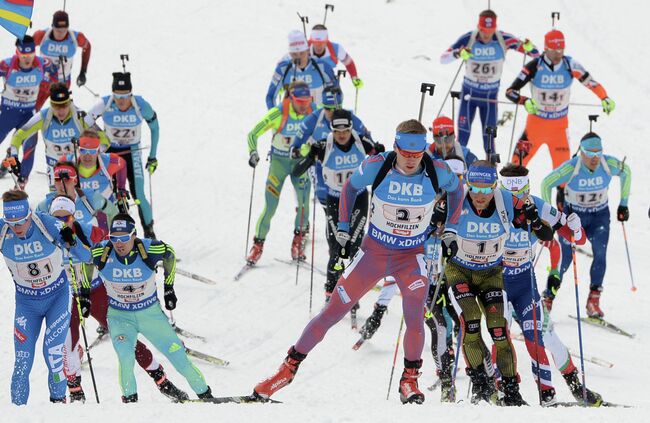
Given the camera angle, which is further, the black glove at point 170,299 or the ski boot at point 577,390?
the ski boot at point 577,390

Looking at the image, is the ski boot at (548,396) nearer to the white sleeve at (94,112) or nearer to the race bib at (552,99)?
the race bib at (552,99)

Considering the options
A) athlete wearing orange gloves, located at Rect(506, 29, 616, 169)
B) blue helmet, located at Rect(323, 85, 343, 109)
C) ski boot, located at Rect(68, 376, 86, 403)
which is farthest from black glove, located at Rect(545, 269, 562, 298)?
ski boot, located at Rect(68, 376, 86, 403)

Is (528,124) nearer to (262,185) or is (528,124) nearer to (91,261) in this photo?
(262,185)

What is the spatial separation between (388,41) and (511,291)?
13768 millimetres

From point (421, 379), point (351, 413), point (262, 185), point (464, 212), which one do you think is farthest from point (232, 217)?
point (351, 413)

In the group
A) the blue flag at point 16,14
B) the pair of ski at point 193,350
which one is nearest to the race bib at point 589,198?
the pair of ski at point 193,350

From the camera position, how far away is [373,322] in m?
11.0

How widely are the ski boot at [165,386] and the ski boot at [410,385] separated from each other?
213cm

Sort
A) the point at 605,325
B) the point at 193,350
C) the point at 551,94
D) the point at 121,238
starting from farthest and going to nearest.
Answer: the point at 551,94, the point at 605,325, the point at 193,350, the point at 121,238

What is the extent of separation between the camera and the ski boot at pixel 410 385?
8516 millimetres

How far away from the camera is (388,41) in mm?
22516

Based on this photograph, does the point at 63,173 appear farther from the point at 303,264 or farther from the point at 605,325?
the point at 605,325

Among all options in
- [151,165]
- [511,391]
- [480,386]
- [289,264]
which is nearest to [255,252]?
[289,264]

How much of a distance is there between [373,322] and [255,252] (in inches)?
109
